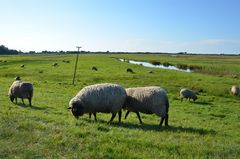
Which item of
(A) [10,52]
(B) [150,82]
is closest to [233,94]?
(B) [150,82]

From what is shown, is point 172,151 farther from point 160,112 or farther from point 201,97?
point 201,97

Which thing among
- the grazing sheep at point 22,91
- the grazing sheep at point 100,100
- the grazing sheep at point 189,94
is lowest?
the grazing sheep at point 189,94

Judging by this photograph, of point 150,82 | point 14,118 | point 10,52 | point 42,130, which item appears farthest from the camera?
point 10,52

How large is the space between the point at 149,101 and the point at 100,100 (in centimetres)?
252

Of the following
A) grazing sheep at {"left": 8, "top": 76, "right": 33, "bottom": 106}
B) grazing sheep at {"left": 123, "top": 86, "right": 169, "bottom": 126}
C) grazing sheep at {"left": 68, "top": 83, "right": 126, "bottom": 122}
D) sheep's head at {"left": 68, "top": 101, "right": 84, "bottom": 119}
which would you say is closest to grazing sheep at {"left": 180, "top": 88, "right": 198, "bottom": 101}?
grazing sheep at {"left": 8, "top": 76, "right": 33, "bottom": 106}

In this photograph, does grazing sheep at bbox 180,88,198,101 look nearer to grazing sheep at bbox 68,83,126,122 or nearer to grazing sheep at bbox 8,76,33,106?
grazing sheep at bbox 8,76,33,106

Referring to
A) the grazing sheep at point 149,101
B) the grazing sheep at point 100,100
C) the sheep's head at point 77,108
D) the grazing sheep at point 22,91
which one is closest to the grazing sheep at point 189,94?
the grazing sheep at point 22,91

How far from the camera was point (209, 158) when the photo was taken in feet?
33.3

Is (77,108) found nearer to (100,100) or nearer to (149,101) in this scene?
(100,100)

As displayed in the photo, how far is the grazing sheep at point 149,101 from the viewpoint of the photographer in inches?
680

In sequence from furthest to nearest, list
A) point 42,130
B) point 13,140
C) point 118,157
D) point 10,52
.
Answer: point 10,52
point 42,130
point 13,140
point 118,157

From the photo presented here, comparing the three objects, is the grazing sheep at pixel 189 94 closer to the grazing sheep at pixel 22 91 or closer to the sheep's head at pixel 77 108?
the grazing sheep at pixel 22 91

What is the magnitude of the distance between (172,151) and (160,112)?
6633 millimetres

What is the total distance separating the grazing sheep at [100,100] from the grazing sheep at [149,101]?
79cm
